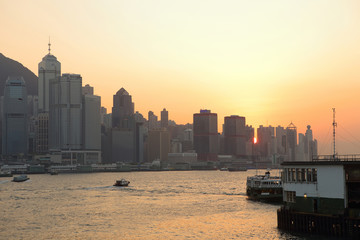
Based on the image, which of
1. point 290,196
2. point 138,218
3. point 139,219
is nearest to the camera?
point 290,196

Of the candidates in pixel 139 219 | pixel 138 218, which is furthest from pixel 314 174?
pixel 138 218

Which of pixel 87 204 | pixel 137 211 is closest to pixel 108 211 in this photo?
→ pixel 137 211

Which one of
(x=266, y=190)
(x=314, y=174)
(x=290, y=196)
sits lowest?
(x=266, y=190)

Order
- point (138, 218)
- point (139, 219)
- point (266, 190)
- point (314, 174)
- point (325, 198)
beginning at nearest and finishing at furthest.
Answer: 1. point (325, 198)
2. point (314, 174)
3. point (139, 219)
4. point (138, 218)
5. point (266, 190)

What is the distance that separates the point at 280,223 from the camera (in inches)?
2874

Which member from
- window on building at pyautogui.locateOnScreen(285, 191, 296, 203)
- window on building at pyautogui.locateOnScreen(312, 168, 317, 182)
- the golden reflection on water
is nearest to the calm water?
the golden reflection on water

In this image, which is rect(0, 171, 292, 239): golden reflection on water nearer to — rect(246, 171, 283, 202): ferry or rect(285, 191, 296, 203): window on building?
rect(246, 171, 283, 202): ferry

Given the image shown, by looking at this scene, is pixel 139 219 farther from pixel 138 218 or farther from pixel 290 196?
pixel 290 196

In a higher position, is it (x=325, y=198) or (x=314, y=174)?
(x=314, y=174)

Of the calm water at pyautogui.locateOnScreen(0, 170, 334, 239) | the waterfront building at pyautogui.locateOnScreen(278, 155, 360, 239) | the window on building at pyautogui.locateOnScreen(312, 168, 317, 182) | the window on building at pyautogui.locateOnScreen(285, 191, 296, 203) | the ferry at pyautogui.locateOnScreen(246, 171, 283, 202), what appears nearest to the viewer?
the waterfront building at pyautogui.locateOnScreen(278, 155, 360, 239)

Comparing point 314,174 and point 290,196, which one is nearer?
point 314,174

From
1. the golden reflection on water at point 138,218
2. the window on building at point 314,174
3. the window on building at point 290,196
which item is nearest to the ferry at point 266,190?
the golden reflection on water at point 138,218

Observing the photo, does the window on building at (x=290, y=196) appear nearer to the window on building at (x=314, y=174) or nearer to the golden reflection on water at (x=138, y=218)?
the window on building at (x=314, y=174)

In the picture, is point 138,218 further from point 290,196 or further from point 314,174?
point 314,174
